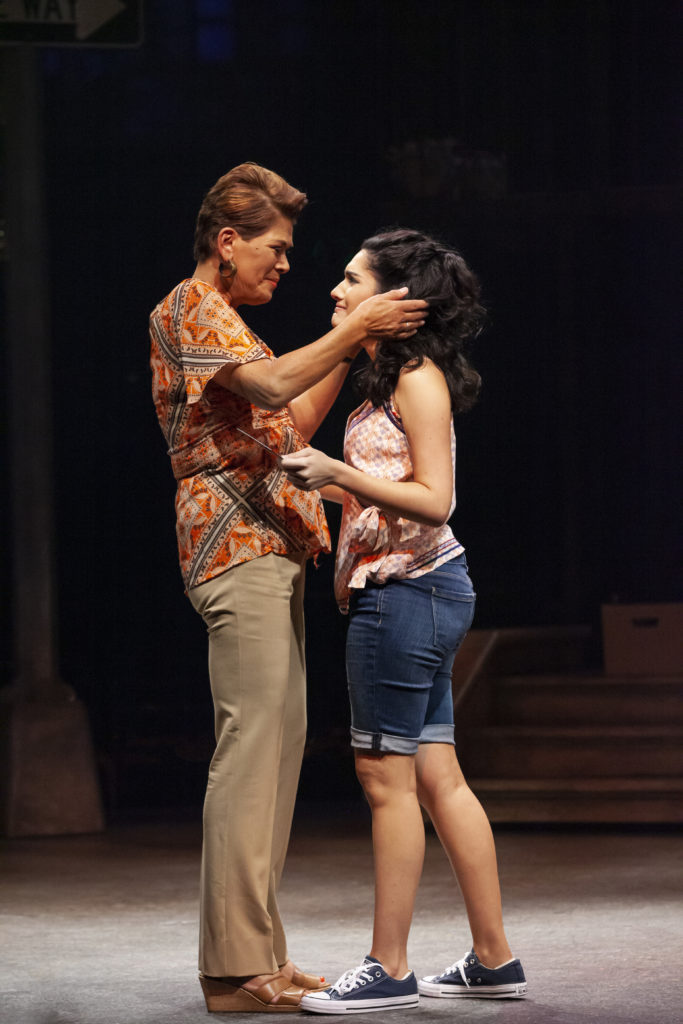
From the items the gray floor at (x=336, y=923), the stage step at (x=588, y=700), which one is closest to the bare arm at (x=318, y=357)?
the gray floor at (x=336, y=923)

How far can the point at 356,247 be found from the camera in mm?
6238

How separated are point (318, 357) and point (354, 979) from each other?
1152 millimetres

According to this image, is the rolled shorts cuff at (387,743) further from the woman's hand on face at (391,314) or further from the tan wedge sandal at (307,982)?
the woman's hand on face at (391,314)

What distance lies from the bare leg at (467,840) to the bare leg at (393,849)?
0.25 feet

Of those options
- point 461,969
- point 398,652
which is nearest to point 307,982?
point 461,969

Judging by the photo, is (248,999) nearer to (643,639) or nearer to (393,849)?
(393,849)

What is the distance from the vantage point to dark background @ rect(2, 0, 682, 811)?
20.2 feet

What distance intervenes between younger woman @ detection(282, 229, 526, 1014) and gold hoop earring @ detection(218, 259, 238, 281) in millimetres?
209

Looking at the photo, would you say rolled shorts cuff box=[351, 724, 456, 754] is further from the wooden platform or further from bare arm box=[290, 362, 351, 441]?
the wooden platform

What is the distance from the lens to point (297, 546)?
289 cm

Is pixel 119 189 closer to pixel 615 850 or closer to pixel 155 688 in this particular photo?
pixel 155 688

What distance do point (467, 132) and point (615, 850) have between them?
10.5 feet

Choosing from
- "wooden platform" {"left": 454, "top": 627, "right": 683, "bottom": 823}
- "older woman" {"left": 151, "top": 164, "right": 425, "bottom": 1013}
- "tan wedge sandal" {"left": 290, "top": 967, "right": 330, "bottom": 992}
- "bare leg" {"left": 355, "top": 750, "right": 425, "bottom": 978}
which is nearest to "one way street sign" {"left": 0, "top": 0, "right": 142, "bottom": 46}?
"older woman" {"left": 151, "top": 164, "right": 425, "bottom": 1013}

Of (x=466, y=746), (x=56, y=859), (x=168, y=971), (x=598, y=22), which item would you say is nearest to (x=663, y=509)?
(x=466, y=746)
